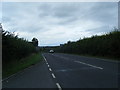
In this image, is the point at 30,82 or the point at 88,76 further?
the point at 88,76

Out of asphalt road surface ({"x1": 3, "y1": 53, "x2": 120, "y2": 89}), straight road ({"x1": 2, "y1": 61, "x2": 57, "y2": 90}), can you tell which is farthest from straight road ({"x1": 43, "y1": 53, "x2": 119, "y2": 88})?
straight road ({"x1": 2, "y1": 61, "x2": 57, "y2": 90})

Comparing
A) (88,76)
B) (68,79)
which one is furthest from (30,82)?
(88,76)

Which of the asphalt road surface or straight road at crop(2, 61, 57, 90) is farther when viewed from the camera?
straight road at crop(2, 61, 57, 90)

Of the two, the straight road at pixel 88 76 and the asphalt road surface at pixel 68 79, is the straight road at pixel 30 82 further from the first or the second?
the straight road at pixel 88 76

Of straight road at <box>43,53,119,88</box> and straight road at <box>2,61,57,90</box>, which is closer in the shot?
straight road at <box>43,53,119,88</box>

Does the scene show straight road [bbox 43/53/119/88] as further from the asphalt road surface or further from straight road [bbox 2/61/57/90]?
straight road [bbox 2/61/57/90]

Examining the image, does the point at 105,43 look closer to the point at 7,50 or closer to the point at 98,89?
the point at 7,50

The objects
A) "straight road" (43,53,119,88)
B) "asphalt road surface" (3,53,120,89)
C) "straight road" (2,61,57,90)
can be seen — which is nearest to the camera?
"straight road" (43,53,119,88)

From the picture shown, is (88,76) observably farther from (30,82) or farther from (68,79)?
(30,82)

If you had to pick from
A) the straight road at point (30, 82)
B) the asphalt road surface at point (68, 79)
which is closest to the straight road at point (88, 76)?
the asphalt road surface at point (68, 79)

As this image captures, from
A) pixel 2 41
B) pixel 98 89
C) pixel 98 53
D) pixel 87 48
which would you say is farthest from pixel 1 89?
pixel 87 48

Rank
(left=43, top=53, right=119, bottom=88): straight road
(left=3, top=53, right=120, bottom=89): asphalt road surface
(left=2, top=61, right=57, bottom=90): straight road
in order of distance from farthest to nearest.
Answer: (left=2, top=61, right=57, bottom=90): straight road, (left=3, top=53, right=120, bottom=89): asphalt road surface, (left=43, top=53, right=119, bottom=88): straight road

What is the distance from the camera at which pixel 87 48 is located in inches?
2496

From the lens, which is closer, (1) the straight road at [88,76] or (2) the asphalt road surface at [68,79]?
(1) the straight road at [88,76]
